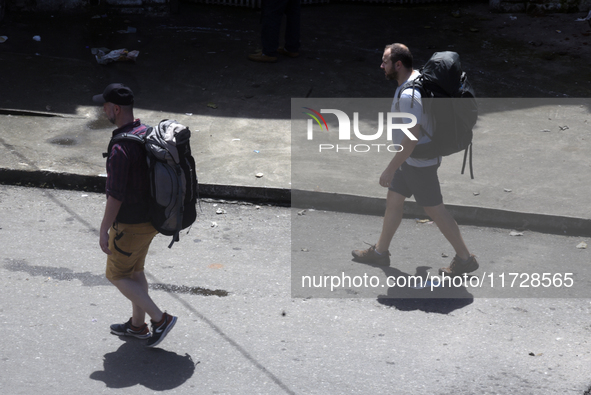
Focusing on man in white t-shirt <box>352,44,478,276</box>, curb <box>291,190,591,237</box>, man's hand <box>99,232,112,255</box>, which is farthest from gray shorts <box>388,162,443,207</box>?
man's hand <box>99,232,112,255</box>

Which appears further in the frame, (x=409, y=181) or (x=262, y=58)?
(x=262, y=58)

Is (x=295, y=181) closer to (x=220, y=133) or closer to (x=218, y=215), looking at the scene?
(x=218, y=215)

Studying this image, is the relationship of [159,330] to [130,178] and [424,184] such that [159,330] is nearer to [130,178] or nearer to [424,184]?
[130,178]

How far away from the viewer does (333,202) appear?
21.0 ft

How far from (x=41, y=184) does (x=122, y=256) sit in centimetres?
310

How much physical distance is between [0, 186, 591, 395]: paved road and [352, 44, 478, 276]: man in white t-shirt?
25cm

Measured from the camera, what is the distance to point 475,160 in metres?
7.16

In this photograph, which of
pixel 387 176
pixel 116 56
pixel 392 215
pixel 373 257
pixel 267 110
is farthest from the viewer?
pixel 116 56

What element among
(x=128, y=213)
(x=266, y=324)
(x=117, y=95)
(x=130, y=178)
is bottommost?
(x=266, y=324)

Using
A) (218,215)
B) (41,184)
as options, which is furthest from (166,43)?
(218,215)

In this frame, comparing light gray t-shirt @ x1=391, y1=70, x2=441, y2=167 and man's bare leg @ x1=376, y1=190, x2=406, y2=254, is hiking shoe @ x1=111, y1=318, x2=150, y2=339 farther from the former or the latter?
light gray t-shirt @ x1=391, y1=70, x2=441, y2=167

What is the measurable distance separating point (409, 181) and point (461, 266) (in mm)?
772

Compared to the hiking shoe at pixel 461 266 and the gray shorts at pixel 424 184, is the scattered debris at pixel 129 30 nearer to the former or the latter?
the gray shorts at pixel 424 184

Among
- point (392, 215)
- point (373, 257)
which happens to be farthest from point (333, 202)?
point (392, 215)
